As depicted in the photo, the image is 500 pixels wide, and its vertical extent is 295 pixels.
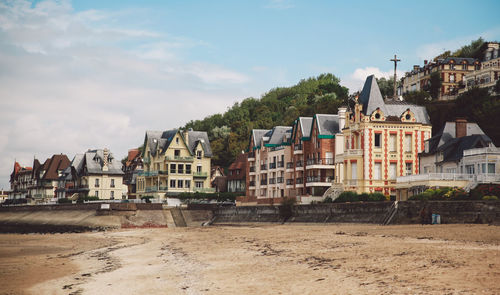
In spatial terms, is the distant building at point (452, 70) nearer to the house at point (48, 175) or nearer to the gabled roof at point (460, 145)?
the gabled roof at point (460, 145)

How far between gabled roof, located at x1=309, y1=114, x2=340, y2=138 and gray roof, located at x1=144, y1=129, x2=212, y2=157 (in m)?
31.7

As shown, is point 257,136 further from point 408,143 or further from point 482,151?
point 482,151

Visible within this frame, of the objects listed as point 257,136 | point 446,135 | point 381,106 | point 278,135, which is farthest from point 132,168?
point 446,135

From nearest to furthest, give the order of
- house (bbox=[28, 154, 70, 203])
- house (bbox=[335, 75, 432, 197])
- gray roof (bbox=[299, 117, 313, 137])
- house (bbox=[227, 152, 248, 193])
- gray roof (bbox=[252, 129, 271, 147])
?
1. house (bbox=[335, 75, 432, 197])
2. gray roof (bbox=[299, 117, 313, 137])
3. gray roof (bbox=[252, 129, 271, 147])
4. house (bbox=[227, 152, 248, 193])
5. house (bbox=[28, 154, 70, 203])

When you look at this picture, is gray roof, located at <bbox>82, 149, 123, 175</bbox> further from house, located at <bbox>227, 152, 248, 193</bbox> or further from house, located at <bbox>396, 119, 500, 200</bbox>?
house, located at <bbox>396, 119, 500, 200</bbox>

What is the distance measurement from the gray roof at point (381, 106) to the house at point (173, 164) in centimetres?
3958

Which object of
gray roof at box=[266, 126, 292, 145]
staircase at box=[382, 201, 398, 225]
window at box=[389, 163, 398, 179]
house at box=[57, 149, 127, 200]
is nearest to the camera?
staircase at box=[382, 201, 398, 225]

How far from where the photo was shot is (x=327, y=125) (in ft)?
225

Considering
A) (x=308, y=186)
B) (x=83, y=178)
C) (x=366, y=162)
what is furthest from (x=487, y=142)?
(x=83, y=178)

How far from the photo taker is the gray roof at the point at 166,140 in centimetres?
9438

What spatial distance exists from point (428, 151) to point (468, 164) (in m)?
7.60

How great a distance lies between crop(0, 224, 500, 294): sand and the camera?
17.0 m

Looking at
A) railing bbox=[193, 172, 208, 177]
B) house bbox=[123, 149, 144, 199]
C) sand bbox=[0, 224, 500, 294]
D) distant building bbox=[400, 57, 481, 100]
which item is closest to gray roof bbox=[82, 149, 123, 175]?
railing bbox=[193, 172, 208, 177]

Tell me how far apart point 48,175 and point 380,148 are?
3487 inches
